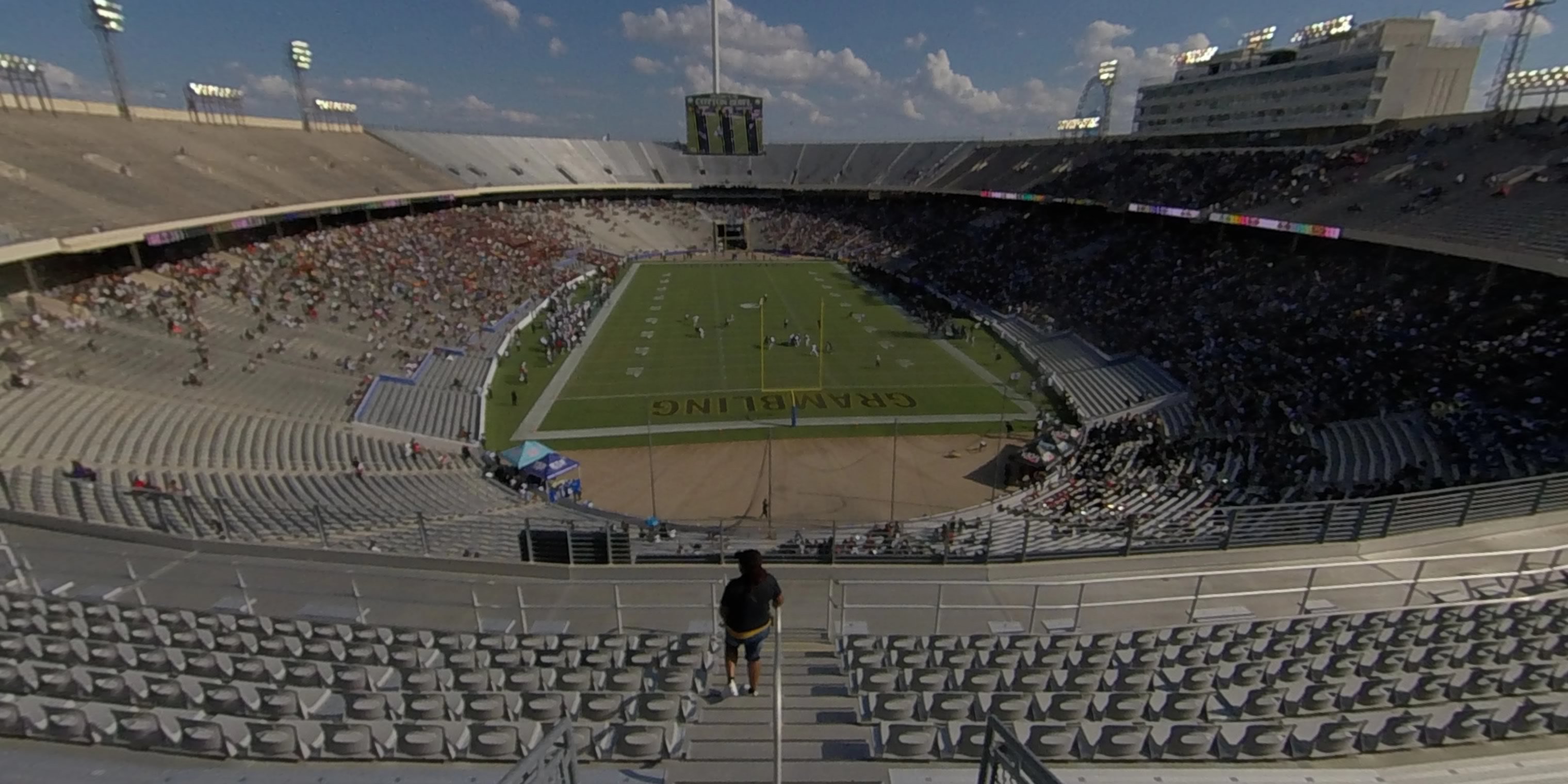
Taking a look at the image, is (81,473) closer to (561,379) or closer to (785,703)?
(561,379)

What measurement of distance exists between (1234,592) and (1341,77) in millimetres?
87471

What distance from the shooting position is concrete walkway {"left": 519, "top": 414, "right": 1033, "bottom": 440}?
2564 centimetres

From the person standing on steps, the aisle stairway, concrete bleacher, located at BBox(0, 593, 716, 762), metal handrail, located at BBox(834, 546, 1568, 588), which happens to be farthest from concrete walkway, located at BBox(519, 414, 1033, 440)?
the person standing on steps

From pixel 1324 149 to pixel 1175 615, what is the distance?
40.6 metres

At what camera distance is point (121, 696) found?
548 centimetres

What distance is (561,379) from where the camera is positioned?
31219 millimetres

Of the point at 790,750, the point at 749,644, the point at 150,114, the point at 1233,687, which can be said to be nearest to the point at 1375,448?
the point at 1233,687

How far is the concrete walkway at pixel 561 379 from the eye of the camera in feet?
85.1

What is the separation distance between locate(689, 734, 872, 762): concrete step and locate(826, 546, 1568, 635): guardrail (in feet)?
7.78

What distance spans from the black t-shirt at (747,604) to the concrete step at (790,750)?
87 centimetres

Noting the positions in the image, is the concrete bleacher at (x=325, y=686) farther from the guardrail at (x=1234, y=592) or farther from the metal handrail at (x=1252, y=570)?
the guardrail at (x=1234, y=592)

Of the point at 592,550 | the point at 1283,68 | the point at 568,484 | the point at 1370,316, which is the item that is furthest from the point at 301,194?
the point at 1283,68

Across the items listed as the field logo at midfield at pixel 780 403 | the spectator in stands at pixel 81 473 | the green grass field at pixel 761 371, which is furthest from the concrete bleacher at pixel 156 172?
the field logo at midfield at pixel 780 403

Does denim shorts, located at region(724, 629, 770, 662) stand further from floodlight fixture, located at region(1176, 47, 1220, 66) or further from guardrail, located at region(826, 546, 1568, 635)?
floodlight fixture, located at region(1176, 47, 1220, 66)
